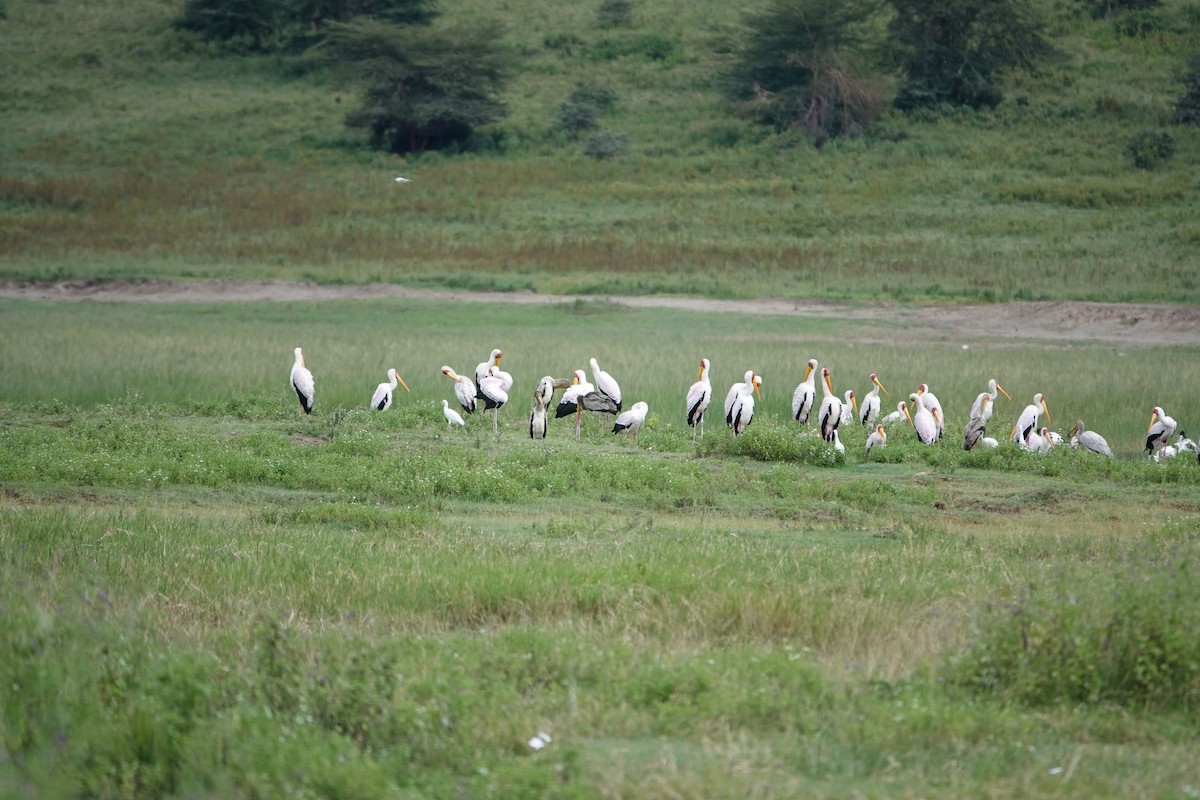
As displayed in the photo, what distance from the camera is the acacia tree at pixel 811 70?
47281mm

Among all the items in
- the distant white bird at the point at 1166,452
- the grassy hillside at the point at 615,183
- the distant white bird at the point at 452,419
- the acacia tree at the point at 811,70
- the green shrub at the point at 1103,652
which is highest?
the acacia tree at the point at 811,70

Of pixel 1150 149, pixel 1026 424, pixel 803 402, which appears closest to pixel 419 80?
pixel 1150 149

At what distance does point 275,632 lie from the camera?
571 cm

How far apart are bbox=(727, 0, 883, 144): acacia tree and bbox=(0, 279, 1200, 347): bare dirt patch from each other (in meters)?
18.8

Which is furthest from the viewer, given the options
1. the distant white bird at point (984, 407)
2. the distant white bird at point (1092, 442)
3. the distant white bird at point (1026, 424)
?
the distant white bird at point (1026, 424)

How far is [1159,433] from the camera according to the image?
14.7 metres

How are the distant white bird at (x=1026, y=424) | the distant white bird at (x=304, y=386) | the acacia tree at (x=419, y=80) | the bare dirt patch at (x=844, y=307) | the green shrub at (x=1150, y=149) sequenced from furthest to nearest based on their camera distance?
1. the acacia tree at (x=419, y=80)
2. the green shrub at (x=1150, y=149)
3. the bare dirt patch at (x=844, y=307)
4. the distant white bird at (x=304, y=386)
5. the distant white bird at (x=1026, y=424)

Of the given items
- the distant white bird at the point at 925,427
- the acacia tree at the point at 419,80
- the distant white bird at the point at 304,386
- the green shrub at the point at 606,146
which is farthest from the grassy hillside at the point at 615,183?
the distant white bird at the point at 304,386

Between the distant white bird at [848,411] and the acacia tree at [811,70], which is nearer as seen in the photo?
the distant white bird at [848,411]

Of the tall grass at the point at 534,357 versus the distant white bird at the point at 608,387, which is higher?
the distant white bird at the point at 608,387

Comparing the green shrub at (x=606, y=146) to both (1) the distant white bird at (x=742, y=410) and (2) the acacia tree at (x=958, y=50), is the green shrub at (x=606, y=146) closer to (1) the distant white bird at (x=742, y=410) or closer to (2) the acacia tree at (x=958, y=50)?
(2) the acacia tree at (x=958, y=50)

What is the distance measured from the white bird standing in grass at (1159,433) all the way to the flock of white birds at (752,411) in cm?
1

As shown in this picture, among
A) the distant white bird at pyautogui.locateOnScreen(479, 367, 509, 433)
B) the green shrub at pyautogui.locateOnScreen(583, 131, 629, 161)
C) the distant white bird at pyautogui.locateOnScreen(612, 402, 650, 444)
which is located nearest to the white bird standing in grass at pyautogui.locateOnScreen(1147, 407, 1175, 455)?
the distant white bird at pyautogui.locateOnScreen(612, 402, 650, 444)

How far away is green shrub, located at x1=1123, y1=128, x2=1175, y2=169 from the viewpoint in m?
42.0
